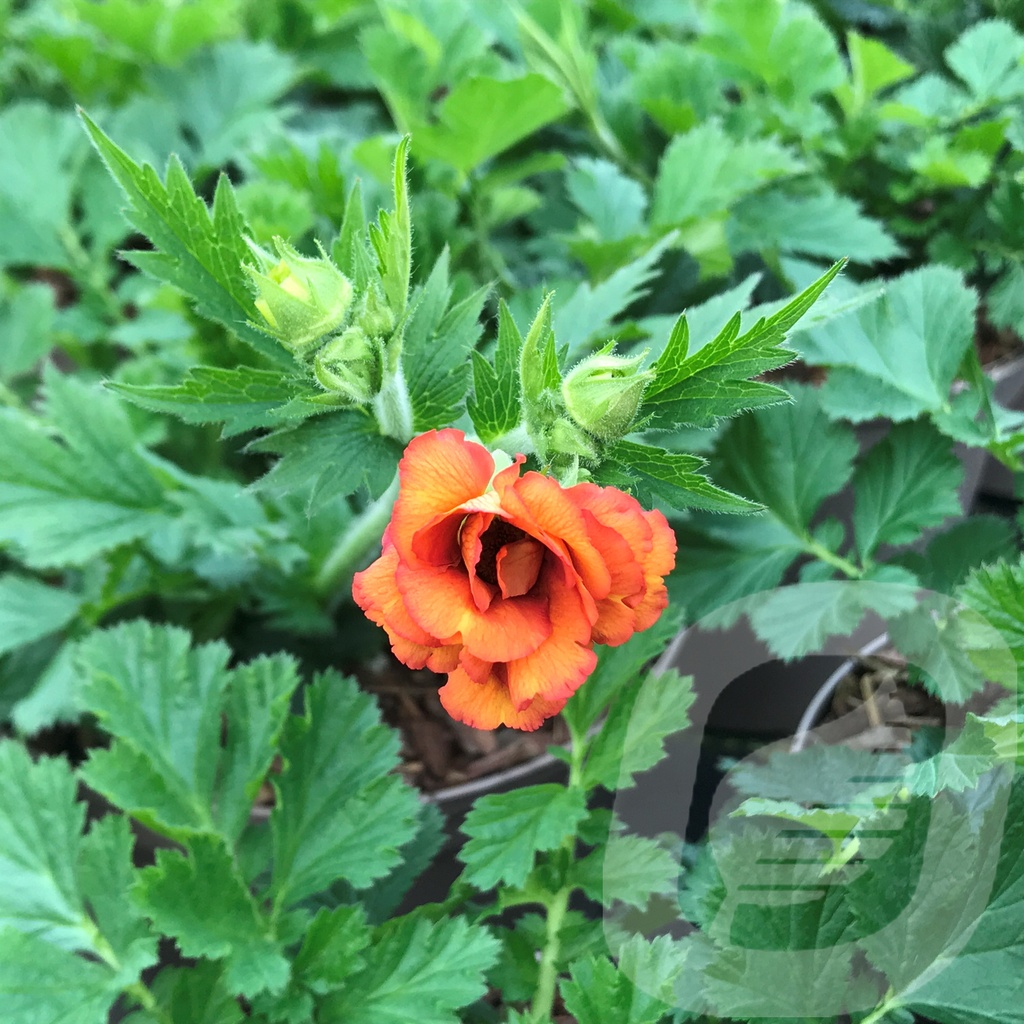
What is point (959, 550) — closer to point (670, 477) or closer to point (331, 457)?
point (670, 477)

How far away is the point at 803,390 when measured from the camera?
70cm

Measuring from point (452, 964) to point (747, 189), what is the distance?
0.61m

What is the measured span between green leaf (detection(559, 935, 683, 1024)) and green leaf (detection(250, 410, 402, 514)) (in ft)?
0.86

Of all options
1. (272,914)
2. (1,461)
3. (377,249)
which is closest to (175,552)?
(1,461)

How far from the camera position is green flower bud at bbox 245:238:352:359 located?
43cm

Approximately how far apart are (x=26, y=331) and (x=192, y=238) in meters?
0.52

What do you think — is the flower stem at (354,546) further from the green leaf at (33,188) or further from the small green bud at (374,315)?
the green leaf at (33,188)

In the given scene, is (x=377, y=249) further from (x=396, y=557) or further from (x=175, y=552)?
(x=175, y=552)

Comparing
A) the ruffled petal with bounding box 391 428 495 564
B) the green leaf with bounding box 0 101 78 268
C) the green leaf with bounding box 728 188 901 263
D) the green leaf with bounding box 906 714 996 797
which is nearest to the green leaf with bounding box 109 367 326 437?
the ruffled petal with bounding box 391 428 495 564

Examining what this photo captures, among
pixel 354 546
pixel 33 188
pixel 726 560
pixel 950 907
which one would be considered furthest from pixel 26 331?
pixel 950 907

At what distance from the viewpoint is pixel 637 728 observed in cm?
52

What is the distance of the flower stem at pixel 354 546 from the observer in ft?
2.04

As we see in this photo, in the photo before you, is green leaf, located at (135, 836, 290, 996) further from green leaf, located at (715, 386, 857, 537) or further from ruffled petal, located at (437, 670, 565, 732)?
green leaf, located at (715, 386, 857, 537)
